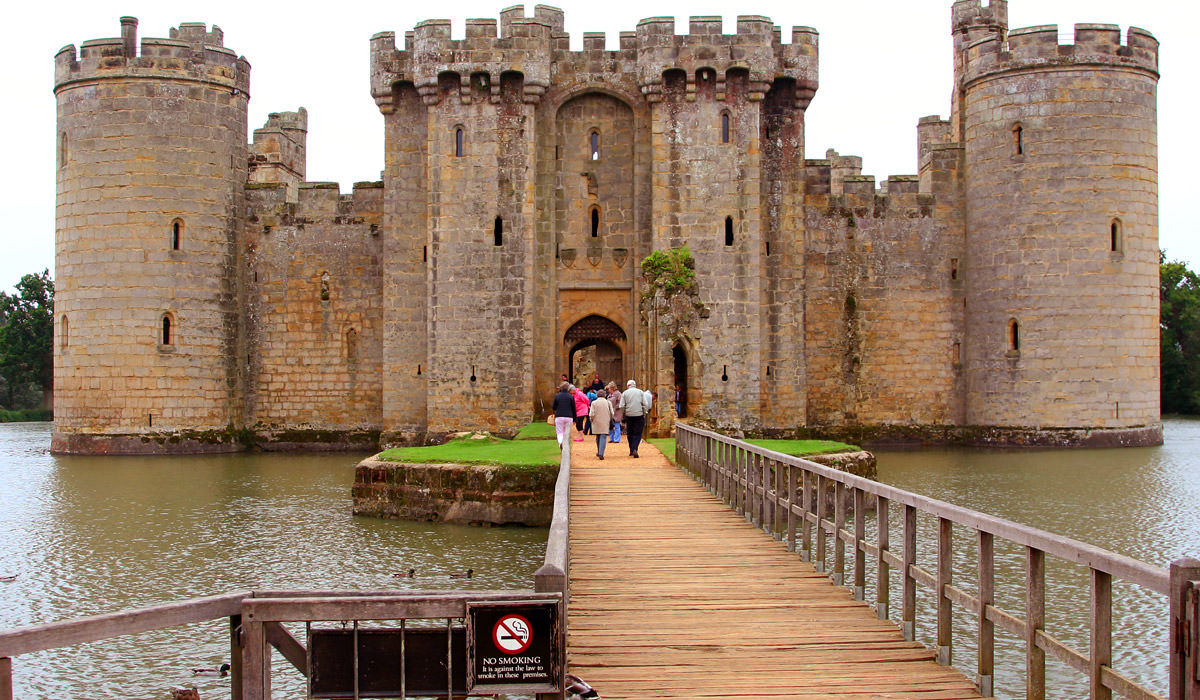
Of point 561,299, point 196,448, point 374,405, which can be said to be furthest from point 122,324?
point 561,299

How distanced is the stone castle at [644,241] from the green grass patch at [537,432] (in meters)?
2.30

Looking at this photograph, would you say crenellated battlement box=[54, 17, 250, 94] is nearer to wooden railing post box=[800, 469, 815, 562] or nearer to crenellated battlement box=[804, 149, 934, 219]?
crenellated battlement box=[804, 149, 934, 219]

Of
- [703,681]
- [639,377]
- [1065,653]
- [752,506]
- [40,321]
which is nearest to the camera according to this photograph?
[1065,653]

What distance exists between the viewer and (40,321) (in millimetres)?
52062

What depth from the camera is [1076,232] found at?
27.9 metres

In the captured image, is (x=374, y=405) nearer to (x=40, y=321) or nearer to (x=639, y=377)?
(x=639, y=377)

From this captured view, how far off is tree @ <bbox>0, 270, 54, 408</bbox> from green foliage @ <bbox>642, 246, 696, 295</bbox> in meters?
35.6

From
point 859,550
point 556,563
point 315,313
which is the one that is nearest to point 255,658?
point 556,563

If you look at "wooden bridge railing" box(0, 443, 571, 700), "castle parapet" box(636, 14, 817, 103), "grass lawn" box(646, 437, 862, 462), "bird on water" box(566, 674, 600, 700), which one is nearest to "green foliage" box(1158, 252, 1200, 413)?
"castle parapet" box(636, 14, 817, 103)

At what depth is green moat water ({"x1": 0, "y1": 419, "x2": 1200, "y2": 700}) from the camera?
959 centimetres

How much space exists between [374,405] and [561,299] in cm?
593

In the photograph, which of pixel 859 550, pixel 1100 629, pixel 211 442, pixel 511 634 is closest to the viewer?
pixel 511 634

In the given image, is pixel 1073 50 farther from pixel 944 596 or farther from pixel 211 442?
pixel 944 596

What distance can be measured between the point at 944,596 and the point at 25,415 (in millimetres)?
54488
